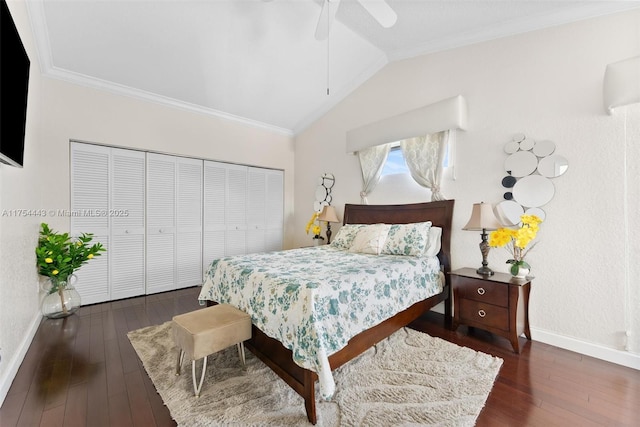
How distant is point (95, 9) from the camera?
8.33 ft

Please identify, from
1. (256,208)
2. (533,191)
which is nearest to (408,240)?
(533,191)

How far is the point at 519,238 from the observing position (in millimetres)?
2357

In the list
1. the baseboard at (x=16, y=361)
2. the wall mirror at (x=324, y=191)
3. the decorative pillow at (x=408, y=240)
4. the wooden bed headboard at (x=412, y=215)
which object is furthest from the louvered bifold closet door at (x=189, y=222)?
the decorative pillow at (x=408, y=240)

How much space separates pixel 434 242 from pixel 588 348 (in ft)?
4.78

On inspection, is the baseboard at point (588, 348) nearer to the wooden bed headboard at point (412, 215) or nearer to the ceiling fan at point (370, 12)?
the wooden bed headboard at point (412, 215)

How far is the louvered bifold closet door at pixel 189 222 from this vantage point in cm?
406

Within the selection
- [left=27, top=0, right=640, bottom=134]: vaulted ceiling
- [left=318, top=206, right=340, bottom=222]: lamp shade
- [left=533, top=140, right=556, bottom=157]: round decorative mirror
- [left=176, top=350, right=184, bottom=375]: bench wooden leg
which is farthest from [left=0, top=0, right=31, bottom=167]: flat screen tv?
[left=533, top=140, right=556, bottom=157]: round decorative mirror

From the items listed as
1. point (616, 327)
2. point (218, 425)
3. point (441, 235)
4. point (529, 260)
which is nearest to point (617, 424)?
point (616, 327)

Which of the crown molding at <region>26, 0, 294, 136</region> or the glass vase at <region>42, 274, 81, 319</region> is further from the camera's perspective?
the glass vase at <region>42, 274, 81, 319</region>

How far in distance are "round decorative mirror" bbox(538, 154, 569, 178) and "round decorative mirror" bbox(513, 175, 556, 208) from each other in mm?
51

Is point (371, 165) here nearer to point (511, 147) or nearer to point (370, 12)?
point (511, 147)

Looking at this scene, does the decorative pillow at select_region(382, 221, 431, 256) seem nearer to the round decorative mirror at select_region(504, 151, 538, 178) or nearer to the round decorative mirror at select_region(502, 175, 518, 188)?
the round decorative mirror at select_region(502, 175, 518, 188)

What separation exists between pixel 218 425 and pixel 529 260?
285 cm

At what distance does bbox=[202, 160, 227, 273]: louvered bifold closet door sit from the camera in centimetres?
431
